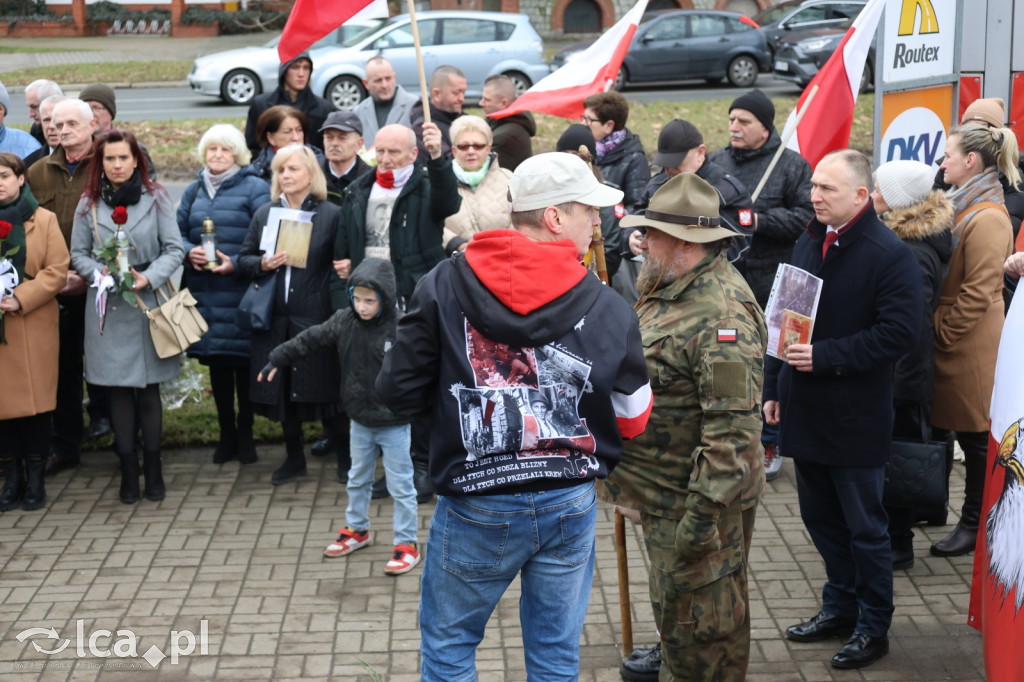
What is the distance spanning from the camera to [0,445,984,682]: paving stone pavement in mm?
4730

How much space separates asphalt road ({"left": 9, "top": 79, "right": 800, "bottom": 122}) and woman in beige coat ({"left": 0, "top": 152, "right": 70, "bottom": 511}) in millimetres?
13332

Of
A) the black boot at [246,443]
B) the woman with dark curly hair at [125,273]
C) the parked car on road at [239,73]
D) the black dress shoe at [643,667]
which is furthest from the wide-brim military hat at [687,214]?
the parked car on road at [239,73]

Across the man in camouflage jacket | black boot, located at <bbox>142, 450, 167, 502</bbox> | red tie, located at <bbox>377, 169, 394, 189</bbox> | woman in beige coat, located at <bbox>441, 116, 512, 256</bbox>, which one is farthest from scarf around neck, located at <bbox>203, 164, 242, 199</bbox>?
the man in camouflage jacket

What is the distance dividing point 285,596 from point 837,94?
13.6 ft

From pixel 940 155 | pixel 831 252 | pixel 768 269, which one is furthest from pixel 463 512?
pixel 940 155

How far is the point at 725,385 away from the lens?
3.68m

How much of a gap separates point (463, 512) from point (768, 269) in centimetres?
407

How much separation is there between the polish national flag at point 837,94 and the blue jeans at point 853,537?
236 cm

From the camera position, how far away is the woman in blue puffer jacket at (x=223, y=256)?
A: 709 cm

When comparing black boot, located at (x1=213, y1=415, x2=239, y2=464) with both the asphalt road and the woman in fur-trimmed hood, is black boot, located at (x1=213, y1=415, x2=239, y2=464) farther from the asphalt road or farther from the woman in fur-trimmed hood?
the asphalt road

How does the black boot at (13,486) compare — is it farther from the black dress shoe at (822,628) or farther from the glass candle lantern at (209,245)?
the black dress shoe at (822,628)

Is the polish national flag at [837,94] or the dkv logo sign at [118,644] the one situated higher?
the polish national flag at [837,94]

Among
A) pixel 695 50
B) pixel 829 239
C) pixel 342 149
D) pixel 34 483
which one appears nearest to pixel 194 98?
pixel 695 50

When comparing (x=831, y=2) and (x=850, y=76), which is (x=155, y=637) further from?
(x=831, y=2)
